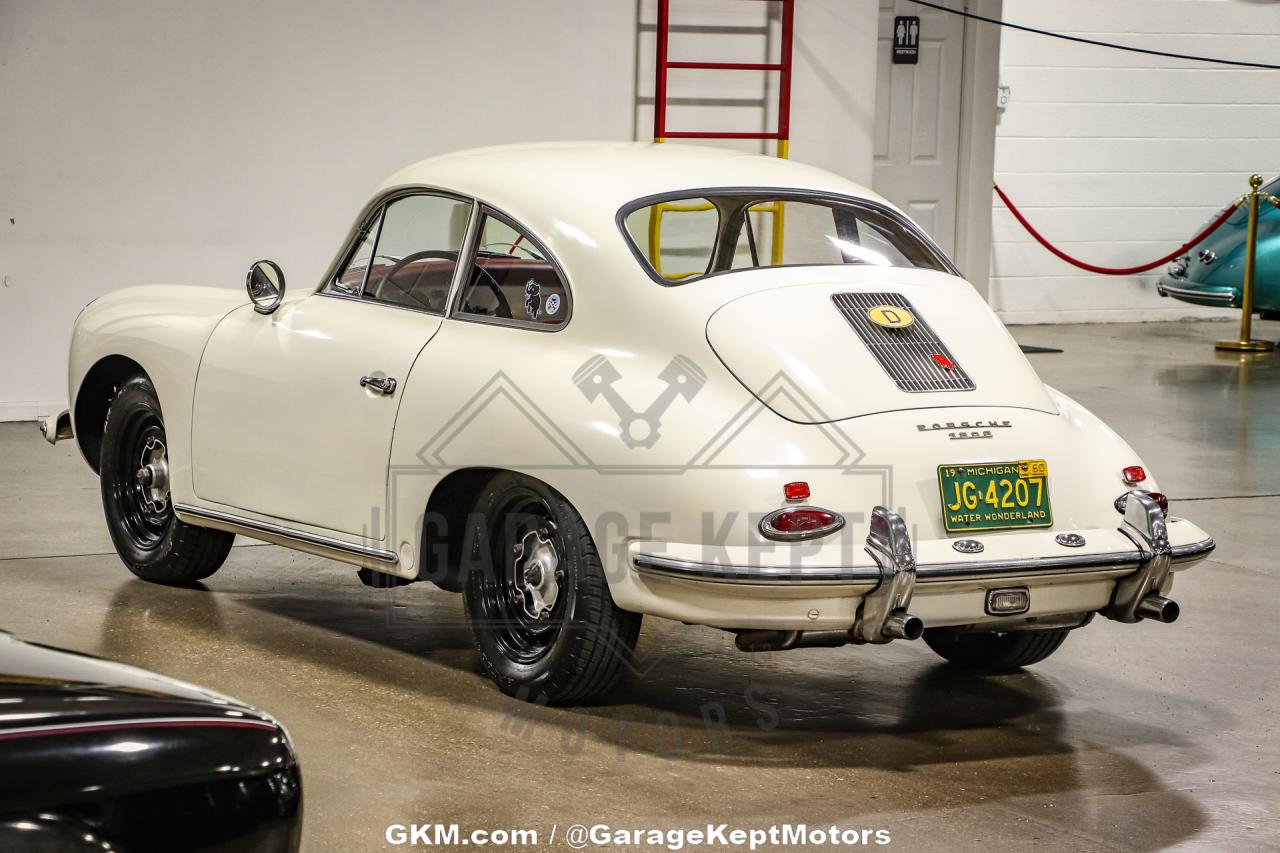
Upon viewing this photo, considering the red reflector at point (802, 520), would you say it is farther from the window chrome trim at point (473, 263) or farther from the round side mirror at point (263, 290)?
the round side mirror at point (263, 290)

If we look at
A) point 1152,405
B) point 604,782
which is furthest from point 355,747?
point 1152,405

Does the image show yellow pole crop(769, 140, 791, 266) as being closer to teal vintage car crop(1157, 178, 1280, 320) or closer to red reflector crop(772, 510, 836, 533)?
red reflector crop(772, 510, 836, 533)

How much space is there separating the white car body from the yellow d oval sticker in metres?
0.09

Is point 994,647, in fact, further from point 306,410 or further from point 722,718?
point 306,410

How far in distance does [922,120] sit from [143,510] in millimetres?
9365

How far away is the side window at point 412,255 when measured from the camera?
5602 mm

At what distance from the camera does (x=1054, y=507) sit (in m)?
4.86

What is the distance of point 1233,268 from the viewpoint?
15.4m

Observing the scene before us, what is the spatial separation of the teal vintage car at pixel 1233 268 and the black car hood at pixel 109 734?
13958mm

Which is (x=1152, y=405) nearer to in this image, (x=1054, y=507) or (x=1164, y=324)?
(x=1164, y=324)

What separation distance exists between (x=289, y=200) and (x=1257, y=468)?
573 cm

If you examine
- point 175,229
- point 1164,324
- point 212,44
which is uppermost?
point 212,44

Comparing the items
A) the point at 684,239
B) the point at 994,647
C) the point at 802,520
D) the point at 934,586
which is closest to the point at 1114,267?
the point at 684,239

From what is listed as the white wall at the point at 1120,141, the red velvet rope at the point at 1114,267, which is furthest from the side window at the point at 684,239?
the white wall at the point at 1120,141
